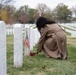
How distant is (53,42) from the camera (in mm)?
10820

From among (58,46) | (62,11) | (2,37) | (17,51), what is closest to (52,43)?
(58,46)

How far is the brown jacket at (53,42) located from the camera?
10.6m

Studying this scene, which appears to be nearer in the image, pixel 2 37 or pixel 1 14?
pixel 2 37

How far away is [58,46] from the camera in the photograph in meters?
10.6

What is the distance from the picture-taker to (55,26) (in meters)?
11.1

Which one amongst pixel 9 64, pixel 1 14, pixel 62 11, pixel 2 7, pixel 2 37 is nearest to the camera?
pixel 2 37

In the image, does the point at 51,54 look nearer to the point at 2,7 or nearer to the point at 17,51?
the point at 17,51

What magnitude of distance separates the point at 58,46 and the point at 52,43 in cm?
→ 30

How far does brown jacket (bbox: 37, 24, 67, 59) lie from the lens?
34.9 feet

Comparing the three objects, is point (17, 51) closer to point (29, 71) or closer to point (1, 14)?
point (29, 71)

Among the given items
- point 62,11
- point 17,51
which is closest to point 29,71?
point 17,51

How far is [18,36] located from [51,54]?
9.72 ft

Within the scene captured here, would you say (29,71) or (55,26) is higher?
(55,26)

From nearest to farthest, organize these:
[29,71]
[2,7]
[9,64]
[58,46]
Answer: [29,71], [9,64], [58,46], [2,7]
